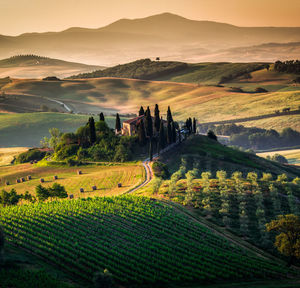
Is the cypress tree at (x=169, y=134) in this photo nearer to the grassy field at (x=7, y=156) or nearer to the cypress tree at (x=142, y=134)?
the cypress tree at (x=142, y=134)

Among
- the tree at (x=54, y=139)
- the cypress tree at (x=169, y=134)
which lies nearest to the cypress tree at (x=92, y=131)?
the cypress tree at (x=169, y=134)

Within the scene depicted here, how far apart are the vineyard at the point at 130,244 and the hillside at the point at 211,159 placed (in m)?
37.6

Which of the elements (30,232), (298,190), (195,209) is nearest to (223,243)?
(195,209)

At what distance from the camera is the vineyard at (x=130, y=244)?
45875 millimetres

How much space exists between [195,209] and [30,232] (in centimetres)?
2933

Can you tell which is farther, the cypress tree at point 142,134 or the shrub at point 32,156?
the shrub at point 32,156

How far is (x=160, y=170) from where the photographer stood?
9112 centimetres

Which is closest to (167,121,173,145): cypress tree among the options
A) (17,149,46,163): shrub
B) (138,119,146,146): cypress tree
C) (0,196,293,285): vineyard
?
(138,119,146,146): cypress tree

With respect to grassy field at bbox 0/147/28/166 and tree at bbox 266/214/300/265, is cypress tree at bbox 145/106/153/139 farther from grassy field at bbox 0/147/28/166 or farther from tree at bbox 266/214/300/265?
tree at bbox 266/214/300/265

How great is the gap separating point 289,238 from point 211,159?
50570 millimetres

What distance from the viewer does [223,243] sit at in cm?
5609

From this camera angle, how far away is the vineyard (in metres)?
45.9

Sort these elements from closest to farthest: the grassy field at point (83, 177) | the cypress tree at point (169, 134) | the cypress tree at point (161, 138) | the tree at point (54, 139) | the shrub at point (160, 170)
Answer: the grassy field at point (83, 177) < the shrub at point (160, 170) < the cypress tree at point (161, 138) < the cypress tree at point (169, 134) < the tree at point (54, 139)

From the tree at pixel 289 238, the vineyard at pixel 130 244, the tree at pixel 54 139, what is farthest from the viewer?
the tree at pixel 54 139
